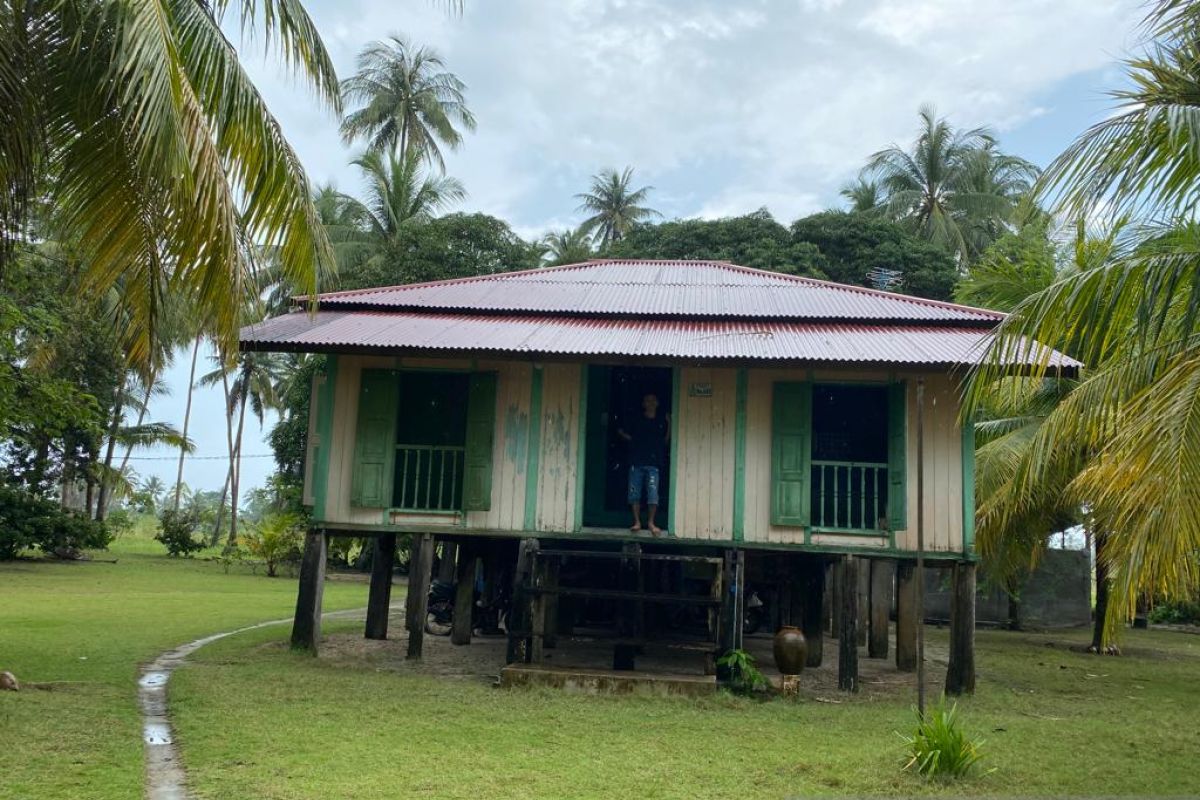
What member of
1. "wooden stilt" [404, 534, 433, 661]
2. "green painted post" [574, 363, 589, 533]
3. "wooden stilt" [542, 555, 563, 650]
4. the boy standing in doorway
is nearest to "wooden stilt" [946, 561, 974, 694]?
the boy standing in doorway

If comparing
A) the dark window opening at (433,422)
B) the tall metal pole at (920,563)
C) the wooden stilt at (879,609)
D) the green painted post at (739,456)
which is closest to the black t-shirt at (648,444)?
the green painted post at (739,456)

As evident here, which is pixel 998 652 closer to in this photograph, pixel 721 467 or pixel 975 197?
pixel 721 467

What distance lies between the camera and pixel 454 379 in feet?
40.3

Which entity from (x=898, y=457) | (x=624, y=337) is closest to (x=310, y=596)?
(x=624, y=337)

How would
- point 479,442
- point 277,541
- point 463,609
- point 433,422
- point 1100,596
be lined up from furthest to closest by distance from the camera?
point 277,541 < point 1100,596 < point 463,609 < point 433,422 < point 479,442

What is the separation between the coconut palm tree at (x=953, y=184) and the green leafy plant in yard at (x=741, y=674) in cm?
2582

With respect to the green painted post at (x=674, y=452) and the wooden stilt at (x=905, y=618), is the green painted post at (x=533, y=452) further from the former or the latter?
the wooden stilt at (x=905, y=618)

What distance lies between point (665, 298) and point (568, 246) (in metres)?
24.5

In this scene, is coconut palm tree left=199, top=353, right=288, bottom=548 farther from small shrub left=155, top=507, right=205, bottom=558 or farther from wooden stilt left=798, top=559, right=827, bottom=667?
wooden stilt left=798, top=559, right=827, bottom=667

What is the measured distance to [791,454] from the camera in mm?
10688

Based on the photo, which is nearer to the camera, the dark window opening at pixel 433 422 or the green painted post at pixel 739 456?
the green painted post at pixel 739 456

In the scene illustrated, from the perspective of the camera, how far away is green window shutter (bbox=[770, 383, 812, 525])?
10617 millimetres

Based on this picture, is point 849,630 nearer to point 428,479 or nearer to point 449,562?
point 428,479

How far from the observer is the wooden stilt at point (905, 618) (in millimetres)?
12914
